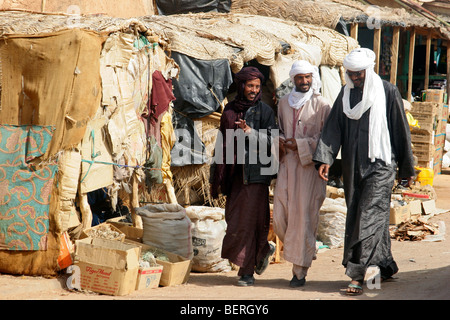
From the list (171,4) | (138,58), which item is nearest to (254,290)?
(138,58)

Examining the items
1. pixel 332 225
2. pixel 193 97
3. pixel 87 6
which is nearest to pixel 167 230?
pixel 332 225

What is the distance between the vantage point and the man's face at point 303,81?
5.81m

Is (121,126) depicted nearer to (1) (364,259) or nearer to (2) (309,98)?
(2) (309,98)

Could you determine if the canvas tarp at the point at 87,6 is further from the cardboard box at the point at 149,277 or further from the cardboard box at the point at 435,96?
the cardboard box at the point at 435,96

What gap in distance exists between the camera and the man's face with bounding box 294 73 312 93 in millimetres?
5812

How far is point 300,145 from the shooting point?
570cm

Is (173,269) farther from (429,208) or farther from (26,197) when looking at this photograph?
(429,208)

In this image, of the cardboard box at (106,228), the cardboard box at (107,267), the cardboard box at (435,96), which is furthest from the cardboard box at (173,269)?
the cardboard box at (435,96)

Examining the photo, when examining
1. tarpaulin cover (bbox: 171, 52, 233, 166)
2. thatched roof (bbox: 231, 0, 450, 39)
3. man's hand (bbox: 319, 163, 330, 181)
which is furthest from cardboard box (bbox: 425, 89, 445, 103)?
man's hand (bbox: 319, 163, 330, 181)

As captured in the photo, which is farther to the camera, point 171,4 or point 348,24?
point 348,24

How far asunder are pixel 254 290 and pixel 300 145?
3.92ft

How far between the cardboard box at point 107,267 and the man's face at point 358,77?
2140 mm

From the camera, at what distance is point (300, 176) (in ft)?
18.9

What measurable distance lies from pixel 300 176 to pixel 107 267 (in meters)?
1.68
